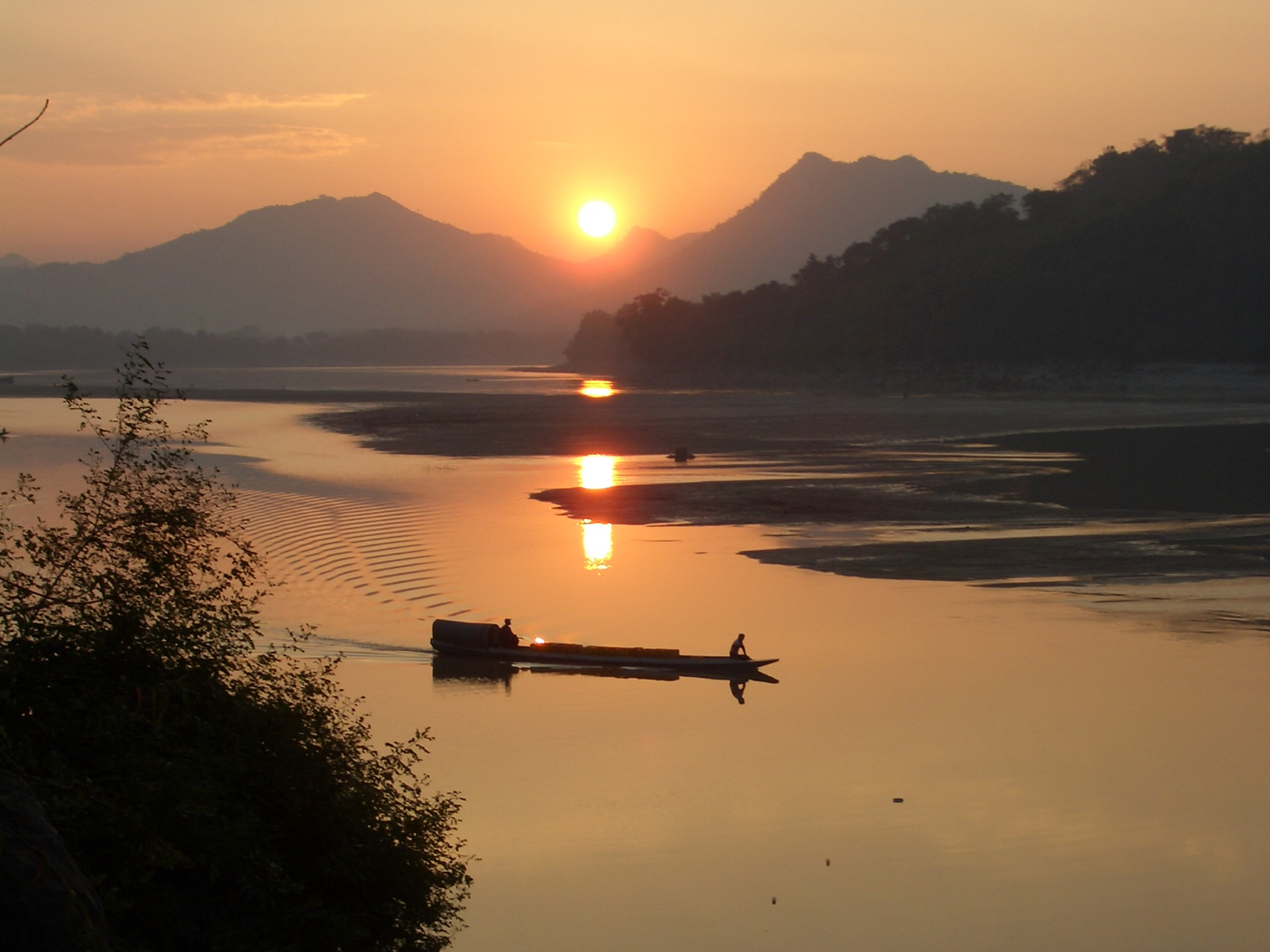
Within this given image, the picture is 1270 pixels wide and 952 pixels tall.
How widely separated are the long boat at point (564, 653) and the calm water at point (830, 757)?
0.34 meters

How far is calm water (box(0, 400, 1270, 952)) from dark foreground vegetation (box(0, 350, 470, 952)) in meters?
1.90

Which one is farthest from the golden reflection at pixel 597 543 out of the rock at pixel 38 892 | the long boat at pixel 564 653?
the rock at pixel 38 892

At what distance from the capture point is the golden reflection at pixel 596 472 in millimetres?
51031

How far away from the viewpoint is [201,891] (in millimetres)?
9805

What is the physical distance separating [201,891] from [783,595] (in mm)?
20113

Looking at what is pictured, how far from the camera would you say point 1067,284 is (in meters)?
137

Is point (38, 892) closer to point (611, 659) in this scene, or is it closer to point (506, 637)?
point (611, 659)

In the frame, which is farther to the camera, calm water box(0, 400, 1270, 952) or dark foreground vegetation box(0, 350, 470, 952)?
calm water box(0, 400, 1270, 952)

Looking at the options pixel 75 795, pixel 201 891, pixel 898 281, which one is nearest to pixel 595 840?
pixel 201 891

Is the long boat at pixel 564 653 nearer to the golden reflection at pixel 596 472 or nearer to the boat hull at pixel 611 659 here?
the boat hull at pixel 611 659

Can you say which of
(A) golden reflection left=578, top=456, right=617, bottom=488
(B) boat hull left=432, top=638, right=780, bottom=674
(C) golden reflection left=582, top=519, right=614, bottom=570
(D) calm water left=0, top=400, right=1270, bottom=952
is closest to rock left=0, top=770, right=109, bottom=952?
(D) calm water left=0, top=400, right=1270, bottom=952

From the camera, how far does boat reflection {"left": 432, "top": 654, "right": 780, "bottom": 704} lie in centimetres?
2197

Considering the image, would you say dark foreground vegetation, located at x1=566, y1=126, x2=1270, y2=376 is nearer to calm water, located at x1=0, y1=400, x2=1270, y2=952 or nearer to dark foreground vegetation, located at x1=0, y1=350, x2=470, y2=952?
calm water, located at x1=0, y1=400, x2=1270, y2=952

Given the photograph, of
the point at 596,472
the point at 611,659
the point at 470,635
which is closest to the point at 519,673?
the point at 470,635
